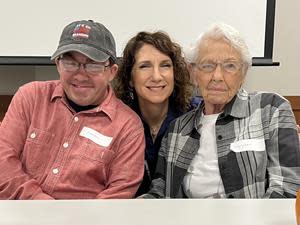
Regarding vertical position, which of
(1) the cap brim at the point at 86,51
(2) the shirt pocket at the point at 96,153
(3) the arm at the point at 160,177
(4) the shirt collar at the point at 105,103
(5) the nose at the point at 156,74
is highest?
(1) the cap brim at the point at 86,51

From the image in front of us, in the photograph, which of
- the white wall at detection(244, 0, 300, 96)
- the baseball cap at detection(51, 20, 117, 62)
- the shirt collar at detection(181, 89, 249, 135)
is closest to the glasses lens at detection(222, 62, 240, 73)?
the shirt collar at detection(181, 89, 249, 135)

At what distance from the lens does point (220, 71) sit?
1.60 m

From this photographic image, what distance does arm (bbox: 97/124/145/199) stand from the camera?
1482 mm

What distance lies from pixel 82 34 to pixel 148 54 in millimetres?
385

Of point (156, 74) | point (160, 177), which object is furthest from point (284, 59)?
point (160, 177)

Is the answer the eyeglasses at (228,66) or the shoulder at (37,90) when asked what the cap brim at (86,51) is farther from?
the eyeglasses at (228,66)

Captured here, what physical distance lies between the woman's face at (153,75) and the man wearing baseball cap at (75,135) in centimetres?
24

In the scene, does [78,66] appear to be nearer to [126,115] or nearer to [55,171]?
[126,115]

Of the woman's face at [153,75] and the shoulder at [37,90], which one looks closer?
the shoulder at [37,90]

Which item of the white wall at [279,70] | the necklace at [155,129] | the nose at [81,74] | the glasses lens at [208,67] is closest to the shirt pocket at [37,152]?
the nose at [81,74]

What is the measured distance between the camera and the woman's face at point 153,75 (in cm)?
185

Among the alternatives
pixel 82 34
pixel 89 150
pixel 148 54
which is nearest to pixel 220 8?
pixel 148 54

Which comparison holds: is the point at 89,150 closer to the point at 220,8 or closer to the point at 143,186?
the point at 143,186
